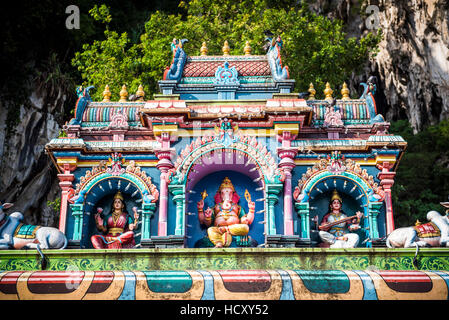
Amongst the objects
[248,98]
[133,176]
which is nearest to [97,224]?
[133,176]

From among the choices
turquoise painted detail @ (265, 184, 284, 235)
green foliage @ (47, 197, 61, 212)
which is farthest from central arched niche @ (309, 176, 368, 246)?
green foliage @ (47, 197, 61, 212)

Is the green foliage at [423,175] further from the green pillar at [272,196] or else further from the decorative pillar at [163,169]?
the decorative pillar at [163,169]

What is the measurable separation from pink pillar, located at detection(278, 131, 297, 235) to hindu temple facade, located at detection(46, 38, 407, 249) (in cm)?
2

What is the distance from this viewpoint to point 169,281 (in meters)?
9.41

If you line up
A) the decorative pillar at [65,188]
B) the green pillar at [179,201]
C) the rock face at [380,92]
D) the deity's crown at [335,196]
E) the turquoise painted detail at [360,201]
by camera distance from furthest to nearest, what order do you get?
the rock face at [380,92] → the deity's crown at [335,196] → the decorative pillar at [65,188] → the turquoise painted detail at [360,201] → the green pillar at [179,201]

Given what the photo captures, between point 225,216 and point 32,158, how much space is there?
38.2 ft

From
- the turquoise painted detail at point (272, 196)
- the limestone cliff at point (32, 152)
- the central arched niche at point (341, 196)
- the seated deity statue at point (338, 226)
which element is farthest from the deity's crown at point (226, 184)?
the limestone cliff at point (32, 152)

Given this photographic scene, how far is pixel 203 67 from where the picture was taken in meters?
13.9

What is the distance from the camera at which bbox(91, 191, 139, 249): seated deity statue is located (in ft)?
39.9

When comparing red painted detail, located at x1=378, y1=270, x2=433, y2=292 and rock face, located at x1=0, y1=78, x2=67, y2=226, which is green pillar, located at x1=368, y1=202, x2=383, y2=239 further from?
rock face, located at x1=0, y1=78, x2=67, y2=226

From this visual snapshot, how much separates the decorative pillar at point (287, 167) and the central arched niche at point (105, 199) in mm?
3077

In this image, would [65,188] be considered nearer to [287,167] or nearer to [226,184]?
[226,184]

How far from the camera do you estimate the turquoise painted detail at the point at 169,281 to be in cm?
932

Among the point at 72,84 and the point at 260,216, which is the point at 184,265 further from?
the point at 72,84
